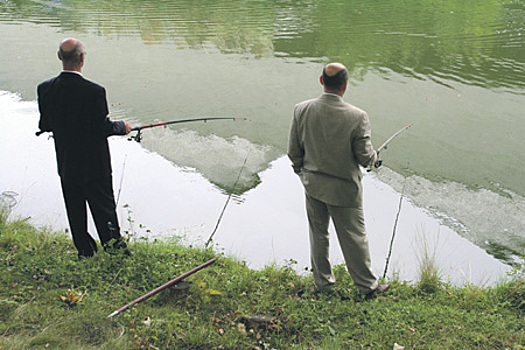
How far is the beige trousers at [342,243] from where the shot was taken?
2826 mm

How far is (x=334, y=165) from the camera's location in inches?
108

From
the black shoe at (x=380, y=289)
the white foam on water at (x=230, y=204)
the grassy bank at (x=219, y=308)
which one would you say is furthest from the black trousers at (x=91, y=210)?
the black shoe at (x=380, y=289)

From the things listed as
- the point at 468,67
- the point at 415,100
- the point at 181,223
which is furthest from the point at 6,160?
the point at 468,67

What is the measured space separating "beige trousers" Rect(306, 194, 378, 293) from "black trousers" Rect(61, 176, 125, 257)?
122 cm

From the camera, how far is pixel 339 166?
8.95 feet

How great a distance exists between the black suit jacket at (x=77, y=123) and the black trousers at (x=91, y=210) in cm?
7

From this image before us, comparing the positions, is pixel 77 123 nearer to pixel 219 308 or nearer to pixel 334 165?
pixel 219 308

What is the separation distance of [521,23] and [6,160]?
10.2 m

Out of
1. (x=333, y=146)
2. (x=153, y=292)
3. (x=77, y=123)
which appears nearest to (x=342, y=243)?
(x=333, y=146)

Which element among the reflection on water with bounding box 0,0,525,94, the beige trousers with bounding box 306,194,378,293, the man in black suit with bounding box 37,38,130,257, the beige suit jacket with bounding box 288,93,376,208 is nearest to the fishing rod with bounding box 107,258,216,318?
the man in black suit with bounding box 37,38,130,257

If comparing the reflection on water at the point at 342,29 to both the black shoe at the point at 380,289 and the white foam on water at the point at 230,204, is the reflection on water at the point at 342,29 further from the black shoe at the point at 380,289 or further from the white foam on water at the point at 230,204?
the black shoe at the point at 380,289

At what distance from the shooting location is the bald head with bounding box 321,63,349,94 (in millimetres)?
2615

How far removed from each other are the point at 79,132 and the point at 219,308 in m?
1.28

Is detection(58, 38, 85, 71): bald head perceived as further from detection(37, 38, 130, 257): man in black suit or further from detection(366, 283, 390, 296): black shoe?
detection(366, 283, 390, 296): black shoe
